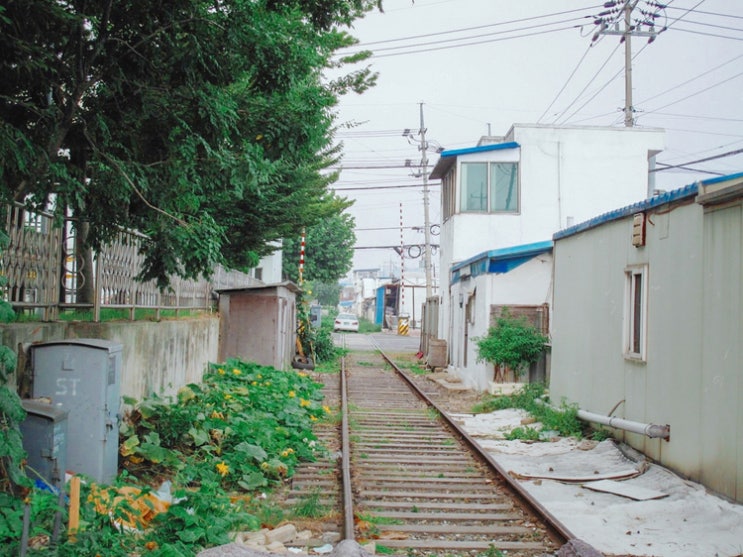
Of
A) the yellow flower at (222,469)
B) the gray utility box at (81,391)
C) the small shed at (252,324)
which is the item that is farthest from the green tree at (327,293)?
the gray utility box at (81,391)

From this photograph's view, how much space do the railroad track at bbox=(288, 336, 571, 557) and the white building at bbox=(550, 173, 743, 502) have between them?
2.05 m

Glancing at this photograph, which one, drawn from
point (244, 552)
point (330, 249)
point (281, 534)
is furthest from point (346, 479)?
point (330, 249)

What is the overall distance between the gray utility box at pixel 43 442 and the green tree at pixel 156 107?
5.77 ft

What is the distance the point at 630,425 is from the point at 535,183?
49.4ft

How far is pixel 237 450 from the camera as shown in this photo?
8.11 m

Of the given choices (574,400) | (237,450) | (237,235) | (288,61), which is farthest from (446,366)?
(288,61)

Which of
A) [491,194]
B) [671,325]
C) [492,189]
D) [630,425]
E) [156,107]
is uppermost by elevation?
[492,189]

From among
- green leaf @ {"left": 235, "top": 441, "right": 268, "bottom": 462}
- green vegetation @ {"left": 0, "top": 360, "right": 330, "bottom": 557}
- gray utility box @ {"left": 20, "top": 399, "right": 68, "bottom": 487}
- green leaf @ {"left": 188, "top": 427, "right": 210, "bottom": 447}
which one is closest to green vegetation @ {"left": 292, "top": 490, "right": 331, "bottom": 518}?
green vegetation @ {"left": 0, "top": 360, "right": 330, "bottom": 557}

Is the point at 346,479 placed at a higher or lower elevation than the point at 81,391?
lower

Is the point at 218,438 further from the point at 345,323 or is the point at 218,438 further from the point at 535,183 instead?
the point at 345,323

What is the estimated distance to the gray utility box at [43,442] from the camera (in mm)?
5477

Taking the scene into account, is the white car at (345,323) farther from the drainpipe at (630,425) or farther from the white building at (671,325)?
the drainpipe at (630,425)

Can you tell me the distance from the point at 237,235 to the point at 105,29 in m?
11.4

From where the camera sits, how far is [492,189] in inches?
903
